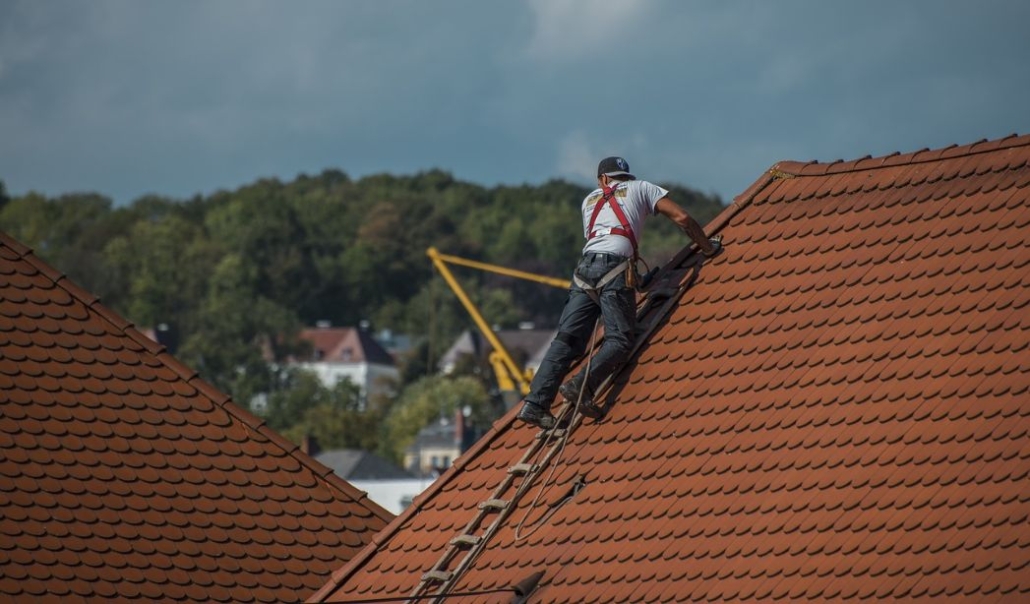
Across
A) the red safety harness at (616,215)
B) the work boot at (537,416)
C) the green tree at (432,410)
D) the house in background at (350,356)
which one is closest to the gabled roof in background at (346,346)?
the house in background at (350,356)

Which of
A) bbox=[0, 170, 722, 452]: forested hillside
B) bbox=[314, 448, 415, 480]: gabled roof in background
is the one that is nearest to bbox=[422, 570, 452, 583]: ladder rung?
bbox=[314, 448, 415, 480]: gabled roof in background

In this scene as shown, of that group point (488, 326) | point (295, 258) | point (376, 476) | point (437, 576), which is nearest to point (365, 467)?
point (376, 476)

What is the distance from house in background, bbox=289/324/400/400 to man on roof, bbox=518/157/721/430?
152 m

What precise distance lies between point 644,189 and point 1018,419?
3823 mm

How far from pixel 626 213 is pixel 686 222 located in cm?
56

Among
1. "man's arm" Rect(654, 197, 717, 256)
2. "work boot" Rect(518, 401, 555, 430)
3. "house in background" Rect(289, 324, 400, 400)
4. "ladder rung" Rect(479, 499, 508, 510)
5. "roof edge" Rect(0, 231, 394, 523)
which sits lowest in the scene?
"ladder rung" Rect(479, 499, 508, 510)

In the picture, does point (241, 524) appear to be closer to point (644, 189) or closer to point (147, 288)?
point (644, 189)

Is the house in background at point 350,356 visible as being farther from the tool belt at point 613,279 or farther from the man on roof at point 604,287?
the tool belt at point 613,279

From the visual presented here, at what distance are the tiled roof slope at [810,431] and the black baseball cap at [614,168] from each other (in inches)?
32.7

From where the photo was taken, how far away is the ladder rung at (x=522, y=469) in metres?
13.8

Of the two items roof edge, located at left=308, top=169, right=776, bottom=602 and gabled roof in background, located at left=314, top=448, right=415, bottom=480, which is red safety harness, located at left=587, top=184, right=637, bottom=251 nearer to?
roof edge, located at left=308, top=169, right=776, bottom=602

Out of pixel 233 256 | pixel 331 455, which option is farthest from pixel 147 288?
pixel 331 455

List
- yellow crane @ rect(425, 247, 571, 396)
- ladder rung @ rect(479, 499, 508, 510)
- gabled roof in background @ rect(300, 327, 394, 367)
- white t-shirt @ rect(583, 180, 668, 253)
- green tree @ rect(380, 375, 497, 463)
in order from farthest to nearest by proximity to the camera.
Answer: gabled roof in background @ rect(300, 327, 394, 367) → green tree @ rect(380, 375, 497, 463) → yellow crane @ rect(425, 247, 571, 396) → white t-shirt @ rect(583, 180, 668, 253) → ladder rung @ rect(479, 499, 508, 510)

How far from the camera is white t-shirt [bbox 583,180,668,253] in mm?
14039
